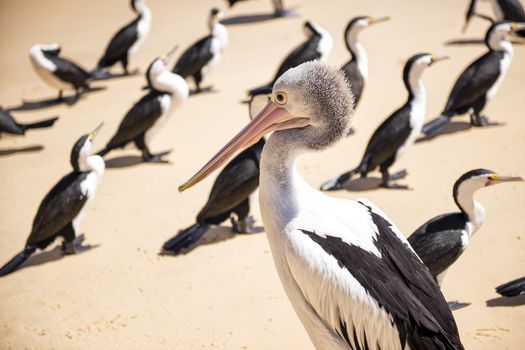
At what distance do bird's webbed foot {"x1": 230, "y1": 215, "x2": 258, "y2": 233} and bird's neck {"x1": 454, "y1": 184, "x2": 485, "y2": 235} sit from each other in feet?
6.17

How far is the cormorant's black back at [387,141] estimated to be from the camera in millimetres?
6246

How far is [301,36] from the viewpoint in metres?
10.9

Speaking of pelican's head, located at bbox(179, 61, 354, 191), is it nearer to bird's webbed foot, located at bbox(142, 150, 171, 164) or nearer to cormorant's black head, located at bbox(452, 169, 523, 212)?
cormorant's black head, located at bbox(452, 169, 523, 212)

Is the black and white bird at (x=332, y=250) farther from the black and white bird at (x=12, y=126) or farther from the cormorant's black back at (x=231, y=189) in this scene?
the black and white bird at (x=12, y=126)

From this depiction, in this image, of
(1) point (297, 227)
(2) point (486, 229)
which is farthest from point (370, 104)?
(1) point (297, 227)

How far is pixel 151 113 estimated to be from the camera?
732cm

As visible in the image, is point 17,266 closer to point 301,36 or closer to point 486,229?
point 486,229

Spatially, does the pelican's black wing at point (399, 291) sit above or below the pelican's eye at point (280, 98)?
below

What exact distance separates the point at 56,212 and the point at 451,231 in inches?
125

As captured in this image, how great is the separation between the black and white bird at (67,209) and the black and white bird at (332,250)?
7.10 feet

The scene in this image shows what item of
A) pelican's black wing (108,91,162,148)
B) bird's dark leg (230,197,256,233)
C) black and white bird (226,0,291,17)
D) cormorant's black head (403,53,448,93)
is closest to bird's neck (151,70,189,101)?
pelican's black wing (108,91,162,148)

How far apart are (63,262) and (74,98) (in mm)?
4214

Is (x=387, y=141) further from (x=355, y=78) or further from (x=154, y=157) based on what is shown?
(x=154, y=157)

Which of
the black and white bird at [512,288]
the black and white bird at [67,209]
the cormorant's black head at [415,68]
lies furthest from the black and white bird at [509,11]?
the black and white bird at [67,209]
